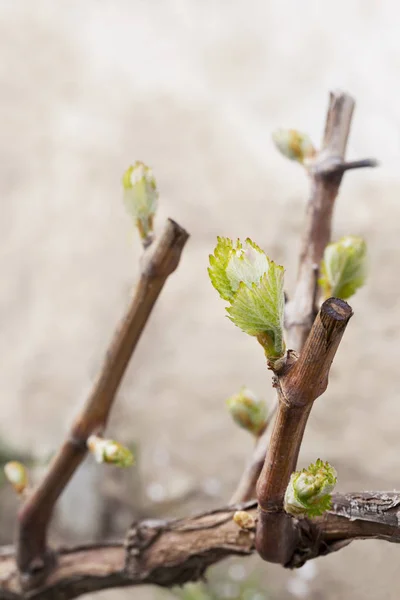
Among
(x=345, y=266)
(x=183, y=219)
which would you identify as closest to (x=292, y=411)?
(x=345, y=266)

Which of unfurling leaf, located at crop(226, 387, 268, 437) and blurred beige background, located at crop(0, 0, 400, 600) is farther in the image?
blurred beige background, located at crop(0, 0, 400, 600)

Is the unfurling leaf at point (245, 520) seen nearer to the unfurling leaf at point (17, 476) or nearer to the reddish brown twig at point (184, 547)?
the reddish brown twig at point (184, 547)

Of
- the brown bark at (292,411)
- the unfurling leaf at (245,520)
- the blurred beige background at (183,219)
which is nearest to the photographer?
the brown bark at (292,411)

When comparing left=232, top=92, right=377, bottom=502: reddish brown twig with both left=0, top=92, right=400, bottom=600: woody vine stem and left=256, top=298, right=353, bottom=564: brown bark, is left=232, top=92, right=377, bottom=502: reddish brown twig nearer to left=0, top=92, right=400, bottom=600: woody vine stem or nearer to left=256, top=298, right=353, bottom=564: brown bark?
left=0, top=92, right=400, bottom=600: woody vine stem

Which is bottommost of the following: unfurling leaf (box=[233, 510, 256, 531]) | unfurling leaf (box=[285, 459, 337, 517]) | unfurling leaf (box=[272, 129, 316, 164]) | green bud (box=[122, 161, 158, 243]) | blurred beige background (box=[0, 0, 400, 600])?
unfurling leaf (box=[285, 459, 337, 517])

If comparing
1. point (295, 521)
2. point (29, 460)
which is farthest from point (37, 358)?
point (295, 521)

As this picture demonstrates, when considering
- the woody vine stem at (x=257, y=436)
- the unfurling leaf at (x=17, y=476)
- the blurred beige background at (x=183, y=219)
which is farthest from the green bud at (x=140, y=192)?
the blurred beige background at (x=183, y=219)

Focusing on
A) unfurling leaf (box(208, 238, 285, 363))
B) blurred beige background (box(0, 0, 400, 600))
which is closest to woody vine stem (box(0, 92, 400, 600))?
unfurling leaf (box(208, 238, 285, 363))

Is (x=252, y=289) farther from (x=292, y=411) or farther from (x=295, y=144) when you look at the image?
(x=295, y=144)
